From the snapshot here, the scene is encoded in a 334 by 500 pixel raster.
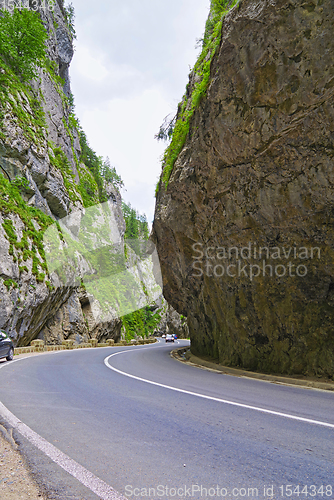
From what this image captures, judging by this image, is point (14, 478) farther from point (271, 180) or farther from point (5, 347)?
point (5, 347)

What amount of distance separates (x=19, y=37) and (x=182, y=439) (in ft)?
121

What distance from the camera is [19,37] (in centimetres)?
2939

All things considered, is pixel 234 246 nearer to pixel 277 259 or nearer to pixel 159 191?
pixel 277 259

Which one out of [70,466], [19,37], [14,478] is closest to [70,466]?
[70,466]

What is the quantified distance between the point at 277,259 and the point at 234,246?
1.92m

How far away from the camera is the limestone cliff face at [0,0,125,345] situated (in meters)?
20.6

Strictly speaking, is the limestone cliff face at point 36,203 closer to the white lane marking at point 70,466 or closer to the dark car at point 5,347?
the dark car at point 5,347

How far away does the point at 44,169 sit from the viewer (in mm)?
29391

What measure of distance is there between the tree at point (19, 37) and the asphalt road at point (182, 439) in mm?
32493

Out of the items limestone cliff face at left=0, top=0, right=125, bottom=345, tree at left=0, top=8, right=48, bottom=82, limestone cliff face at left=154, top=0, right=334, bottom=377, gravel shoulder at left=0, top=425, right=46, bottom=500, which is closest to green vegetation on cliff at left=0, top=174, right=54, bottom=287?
limestone cliff face at left=0, top=0, right=125, bottom=345

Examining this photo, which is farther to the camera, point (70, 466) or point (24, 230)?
point (24, 230)

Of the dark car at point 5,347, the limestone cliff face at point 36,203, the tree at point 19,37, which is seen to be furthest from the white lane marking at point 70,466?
the tree at point 19,37

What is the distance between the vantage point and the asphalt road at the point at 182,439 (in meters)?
2.79

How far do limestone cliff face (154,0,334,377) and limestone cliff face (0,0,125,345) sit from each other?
1364cm
